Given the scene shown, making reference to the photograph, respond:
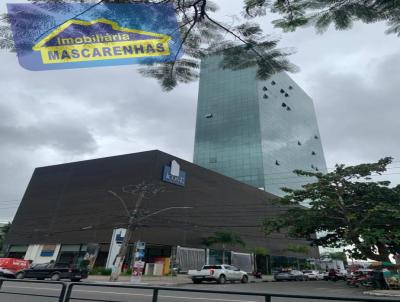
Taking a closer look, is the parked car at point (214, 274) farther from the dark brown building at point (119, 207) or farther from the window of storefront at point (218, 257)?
the window of storefront at point (218, 257)

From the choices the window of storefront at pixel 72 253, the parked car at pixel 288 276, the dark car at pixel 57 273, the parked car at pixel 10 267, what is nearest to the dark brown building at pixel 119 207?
the window of storefront at pixel 72 253

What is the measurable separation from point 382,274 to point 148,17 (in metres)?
24.1

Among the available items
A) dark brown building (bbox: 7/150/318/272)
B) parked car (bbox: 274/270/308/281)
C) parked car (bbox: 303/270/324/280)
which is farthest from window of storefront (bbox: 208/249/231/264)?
parked car (bbox: 303/270/324/280)

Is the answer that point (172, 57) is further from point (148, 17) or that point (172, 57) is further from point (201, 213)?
point (201, 213)

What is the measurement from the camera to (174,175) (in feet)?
148

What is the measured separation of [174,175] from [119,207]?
27.9 feet

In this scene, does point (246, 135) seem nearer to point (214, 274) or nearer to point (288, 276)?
point (288, 276)

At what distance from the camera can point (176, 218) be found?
4303cm

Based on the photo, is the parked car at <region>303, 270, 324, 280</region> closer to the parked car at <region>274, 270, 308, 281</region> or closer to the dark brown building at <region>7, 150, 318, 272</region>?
the parked car at <region>274, 270, 308, 281</region>

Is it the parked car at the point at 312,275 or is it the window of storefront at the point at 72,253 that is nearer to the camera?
the window of storefront at the point at 72,253

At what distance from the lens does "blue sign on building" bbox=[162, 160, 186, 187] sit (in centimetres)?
4406

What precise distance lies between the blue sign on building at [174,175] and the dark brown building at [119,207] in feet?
1.82

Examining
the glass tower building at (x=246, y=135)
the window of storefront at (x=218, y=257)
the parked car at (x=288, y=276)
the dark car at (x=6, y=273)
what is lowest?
the dark car at (x=6, y=273)

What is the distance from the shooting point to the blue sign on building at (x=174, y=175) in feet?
145
